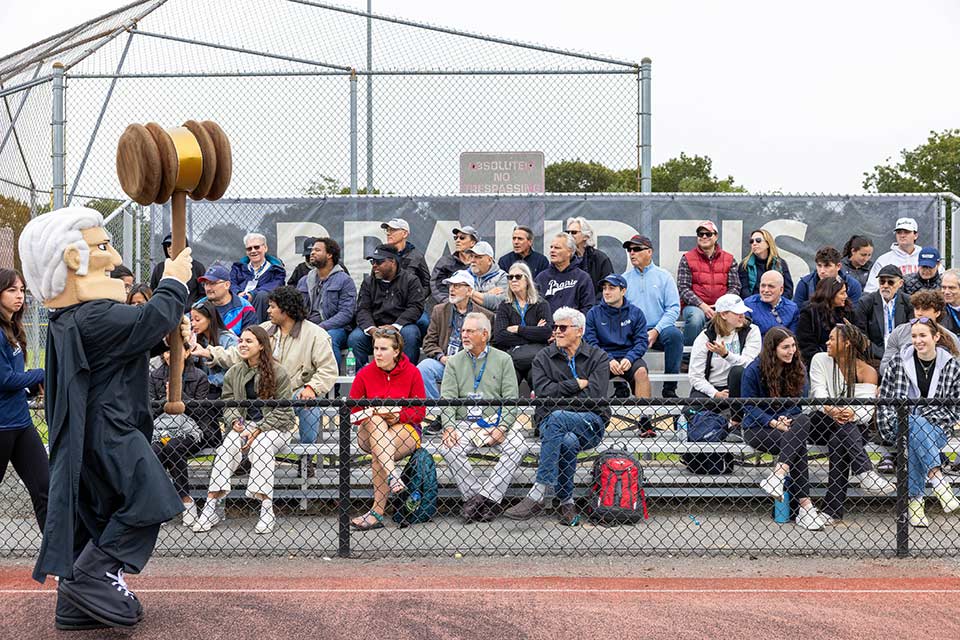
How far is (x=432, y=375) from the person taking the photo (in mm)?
8070

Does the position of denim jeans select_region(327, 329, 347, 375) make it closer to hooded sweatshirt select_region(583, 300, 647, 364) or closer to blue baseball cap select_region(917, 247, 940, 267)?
hooded sweatshirt select_region(583, 300, 647, 364)

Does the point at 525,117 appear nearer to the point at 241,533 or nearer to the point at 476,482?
the point at 476,482

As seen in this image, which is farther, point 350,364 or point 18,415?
point 350,364

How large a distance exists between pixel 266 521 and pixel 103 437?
220 cm

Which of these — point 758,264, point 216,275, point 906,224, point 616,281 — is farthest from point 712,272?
point 216,275

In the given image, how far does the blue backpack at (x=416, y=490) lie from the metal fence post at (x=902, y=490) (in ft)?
9.17

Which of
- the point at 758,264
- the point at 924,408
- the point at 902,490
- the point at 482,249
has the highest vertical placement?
the point at 482,249

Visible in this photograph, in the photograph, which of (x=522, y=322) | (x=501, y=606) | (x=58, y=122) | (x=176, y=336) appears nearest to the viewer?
(x=176, y=336)

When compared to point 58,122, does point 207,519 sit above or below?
below

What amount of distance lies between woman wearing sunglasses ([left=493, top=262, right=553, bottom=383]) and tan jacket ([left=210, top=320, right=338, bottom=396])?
4.84ft

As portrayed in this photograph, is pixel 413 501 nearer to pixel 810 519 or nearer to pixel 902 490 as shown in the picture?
pixel 810 519

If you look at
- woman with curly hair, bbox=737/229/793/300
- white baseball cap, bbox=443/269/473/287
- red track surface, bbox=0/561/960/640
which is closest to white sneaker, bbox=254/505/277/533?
red track surface, bbox=0/561/960/640

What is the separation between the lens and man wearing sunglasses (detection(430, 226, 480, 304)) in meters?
9.08

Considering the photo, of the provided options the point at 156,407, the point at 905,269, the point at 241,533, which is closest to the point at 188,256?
the point at 156,407
